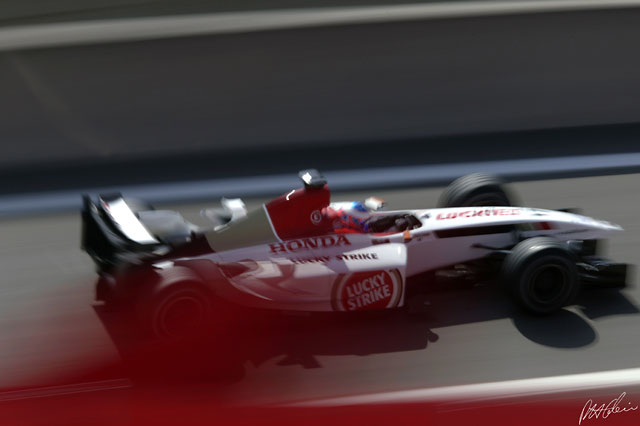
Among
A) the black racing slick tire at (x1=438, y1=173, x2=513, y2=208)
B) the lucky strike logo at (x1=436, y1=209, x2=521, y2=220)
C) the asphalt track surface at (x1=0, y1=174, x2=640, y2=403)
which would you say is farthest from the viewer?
the black racing slick tire at (x1=438, y1=173, x2=513, y2=208)

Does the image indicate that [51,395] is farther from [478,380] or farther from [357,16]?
[357,16]

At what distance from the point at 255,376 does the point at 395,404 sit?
2388 millimetres

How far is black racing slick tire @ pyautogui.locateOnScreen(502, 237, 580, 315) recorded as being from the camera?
562 centimetres

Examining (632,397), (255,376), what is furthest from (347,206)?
(632,397)

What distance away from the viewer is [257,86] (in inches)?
357

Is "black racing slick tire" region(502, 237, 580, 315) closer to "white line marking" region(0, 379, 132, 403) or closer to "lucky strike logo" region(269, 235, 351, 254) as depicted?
"lucky strike logo" region(269, 235, 351, 254)

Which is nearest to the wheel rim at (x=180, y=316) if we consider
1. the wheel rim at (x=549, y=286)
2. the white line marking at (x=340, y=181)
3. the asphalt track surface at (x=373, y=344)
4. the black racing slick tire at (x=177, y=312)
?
the black racing slick tire at (x=177, y=312)

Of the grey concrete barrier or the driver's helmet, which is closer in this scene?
the driver's helmet

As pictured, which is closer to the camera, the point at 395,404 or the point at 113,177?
the point at 395,404

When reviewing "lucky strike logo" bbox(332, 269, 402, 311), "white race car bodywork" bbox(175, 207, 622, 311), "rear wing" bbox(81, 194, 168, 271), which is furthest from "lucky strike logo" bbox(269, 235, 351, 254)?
"rear wing" bbox(81, 194, 168, 271)

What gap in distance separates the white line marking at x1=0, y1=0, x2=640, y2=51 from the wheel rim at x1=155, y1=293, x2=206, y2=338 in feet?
14.9

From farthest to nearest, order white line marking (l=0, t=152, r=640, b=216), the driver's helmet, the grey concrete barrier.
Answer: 1. the grey concrete barrier
2. white line marking (l=0, t=152, r=640, b=216)
3. the driver's helmet

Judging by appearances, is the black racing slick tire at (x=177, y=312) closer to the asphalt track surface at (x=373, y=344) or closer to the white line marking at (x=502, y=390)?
the asphalt track surface at (x=373, y=344)

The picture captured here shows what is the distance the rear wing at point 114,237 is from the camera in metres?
5.52
